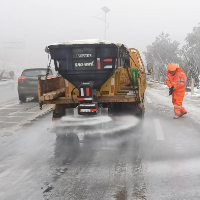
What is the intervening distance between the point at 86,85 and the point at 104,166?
8.28 feet

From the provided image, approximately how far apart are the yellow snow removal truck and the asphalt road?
2.17 feet

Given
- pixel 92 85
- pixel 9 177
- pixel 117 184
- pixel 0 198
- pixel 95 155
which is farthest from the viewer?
pixel 92 85

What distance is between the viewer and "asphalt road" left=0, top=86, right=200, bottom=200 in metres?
4.05

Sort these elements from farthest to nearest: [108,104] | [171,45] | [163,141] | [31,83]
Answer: [171,45]
[31,83]
[108,104]
[163,141]

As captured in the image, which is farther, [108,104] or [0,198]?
[108,104]

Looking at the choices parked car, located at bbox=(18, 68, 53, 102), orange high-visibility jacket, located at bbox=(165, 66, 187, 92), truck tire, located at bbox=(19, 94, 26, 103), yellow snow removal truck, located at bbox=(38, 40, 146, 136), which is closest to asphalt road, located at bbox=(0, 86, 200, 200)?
yellow snow removal truck, located at bbox=(38, 40, 146, 136)

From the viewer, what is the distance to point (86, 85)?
722cm

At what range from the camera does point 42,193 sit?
405 cm

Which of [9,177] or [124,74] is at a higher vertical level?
[124,74]

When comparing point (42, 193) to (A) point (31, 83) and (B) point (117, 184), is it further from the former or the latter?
(A) point (31, 83)

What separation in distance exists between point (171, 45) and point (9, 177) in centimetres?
7008

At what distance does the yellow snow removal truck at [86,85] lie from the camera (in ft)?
24.2

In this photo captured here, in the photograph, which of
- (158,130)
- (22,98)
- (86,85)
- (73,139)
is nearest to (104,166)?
(73,139)

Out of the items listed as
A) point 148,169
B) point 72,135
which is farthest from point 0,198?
point 72,135
